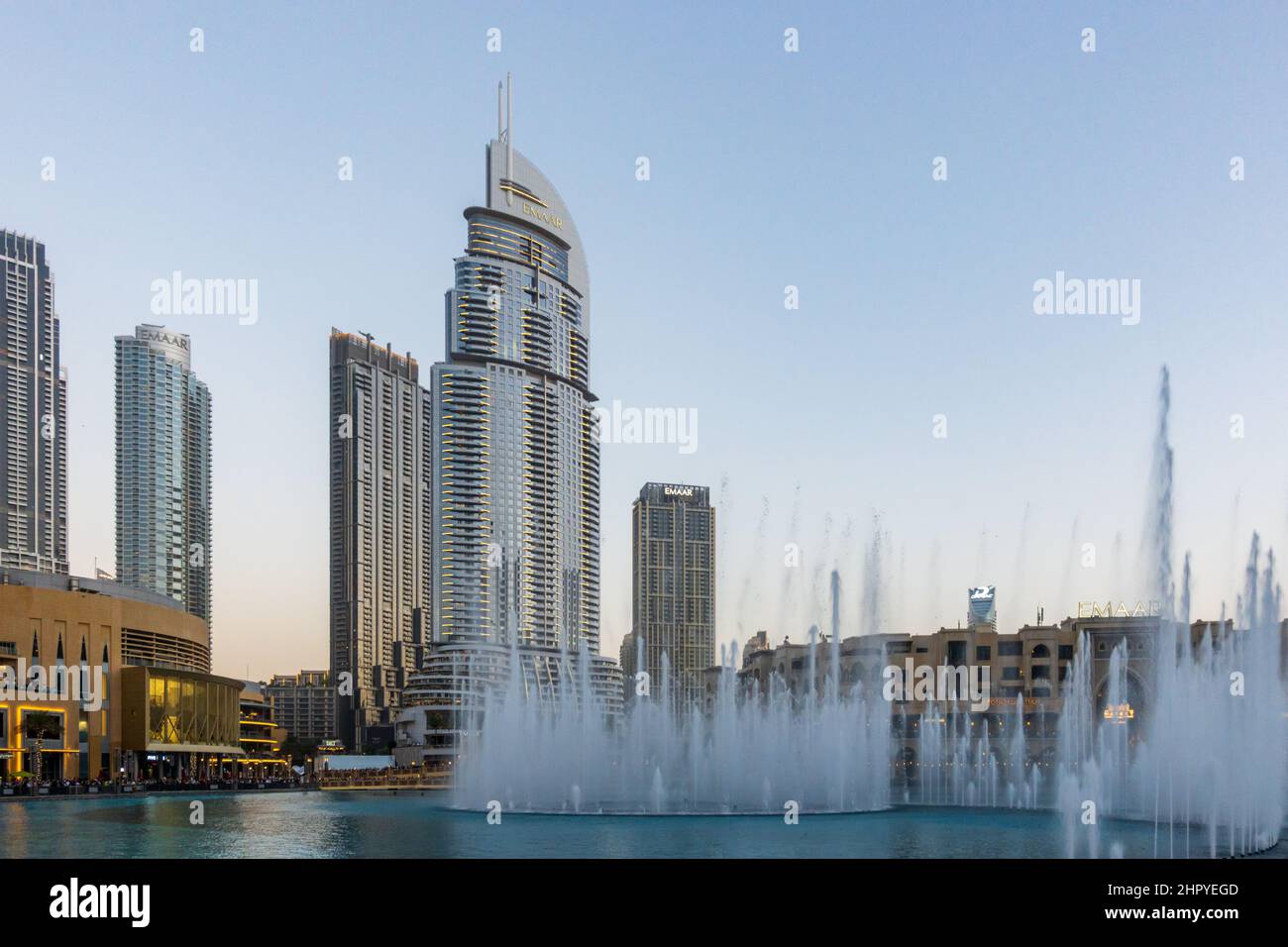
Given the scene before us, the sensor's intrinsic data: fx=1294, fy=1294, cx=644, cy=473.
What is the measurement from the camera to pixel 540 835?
35.8 metres

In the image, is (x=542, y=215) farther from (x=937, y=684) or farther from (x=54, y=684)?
(x=54, y=684)

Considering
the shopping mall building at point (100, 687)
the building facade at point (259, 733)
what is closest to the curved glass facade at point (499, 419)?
the building facade at point (259, 733)

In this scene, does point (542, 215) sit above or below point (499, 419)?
above

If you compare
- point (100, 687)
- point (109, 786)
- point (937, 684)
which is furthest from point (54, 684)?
point (937, 684)

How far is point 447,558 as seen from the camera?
189250 millimetres
